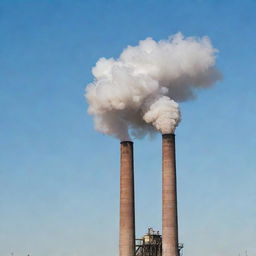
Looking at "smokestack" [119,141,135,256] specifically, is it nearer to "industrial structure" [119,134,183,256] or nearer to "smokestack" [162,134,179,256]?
"industrial structure" [119,134,183,256]

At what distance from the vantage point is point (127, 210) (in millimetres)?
44219

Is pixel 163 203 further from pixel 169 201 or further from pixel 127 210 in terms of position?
pixel 127 210

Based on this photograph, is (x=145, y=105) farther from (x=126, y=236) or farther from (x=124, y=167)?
(x=126, y=236)

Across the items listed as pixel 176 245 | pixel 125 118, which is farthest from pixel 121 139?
pixel 176 245

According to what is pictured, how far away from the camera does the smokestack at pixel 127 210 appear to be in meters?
44.1

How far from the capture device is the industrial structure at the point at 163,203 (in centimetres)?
4228

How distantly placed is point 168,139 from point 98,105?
21.2 feet

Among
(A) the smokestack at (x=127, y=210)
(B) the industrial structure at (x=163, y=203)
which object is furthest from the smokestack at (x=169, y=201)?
(A) the smokestack at (x=127, y=210)

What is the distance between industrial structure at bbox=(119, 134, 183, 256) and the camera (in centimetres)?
4228

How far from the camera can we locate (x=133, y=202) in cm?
4478

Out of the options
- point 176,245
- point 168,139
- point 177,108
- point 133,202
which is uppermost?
point 177,108

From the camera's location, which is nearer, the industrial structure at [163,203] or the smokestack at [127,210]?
the industrial structure at [163,203]

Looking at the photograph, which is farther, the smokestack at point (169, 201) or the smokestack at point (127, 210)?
the smokestack at point (127, 210)

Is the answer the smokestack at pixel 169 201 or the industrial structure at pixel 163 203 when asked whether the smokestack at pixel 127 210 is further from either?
the smokestack at pixel 169 201
